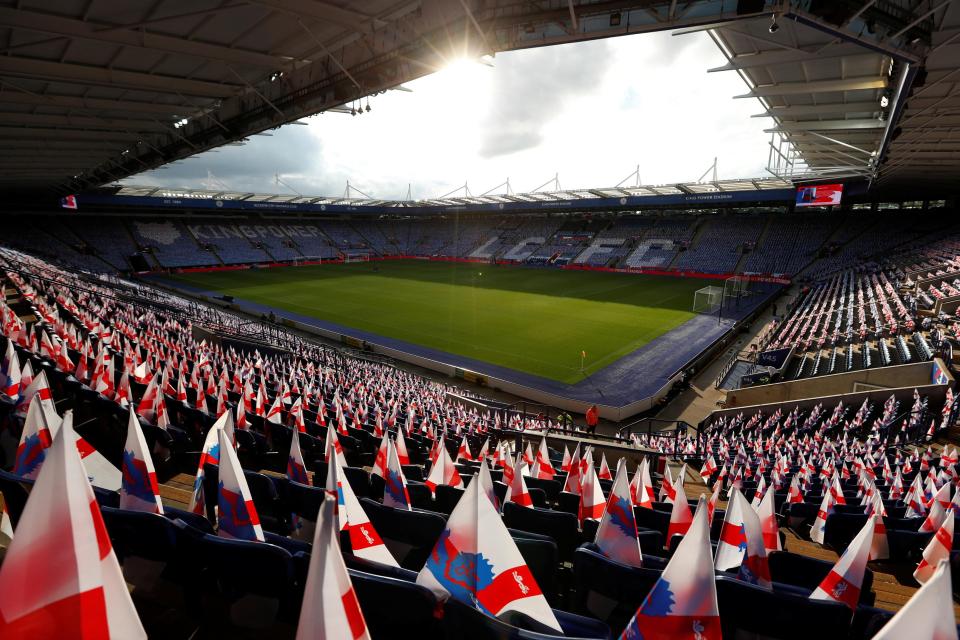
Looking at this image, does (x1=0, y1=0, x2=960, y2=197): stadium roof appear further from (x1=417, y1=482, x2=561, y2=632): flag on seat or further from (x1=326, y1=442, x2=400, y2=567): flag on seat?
(x1=417, y1=482, x2=561, y2=632): flag on seat

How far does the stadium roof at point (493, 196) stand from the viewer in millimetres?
49094

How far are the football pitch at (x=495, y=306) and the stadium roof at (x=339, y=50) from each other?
45.2 ft

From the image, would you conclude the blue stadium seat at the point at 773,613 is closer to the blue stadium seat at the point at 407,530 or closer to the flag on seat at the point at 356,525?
the blue stadium seat at the point at 407,530

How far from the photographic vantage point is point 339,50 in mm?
13945

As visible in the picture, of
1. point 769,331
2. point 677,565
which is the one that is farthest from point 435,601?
point 769,331

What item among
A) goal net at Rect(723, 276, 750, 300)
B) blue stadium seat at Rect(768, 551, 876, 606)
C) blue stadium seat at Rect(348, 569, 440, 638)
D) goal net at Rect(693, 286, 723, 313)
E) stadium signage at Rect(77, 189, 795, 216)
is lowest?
blue stadium seat at Rect(768, 551, 876, 606)

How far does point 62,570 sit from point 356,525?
5.84 ft

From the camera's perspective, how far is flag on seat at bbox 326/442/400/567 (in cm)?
336

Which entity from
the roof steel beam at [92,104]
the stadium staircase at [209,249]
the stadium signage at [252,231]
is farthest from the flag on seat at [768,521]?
the stadium signage at [252,231]

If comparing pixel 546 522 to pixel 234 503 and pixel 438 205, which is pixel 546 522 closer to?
pixel 234 503

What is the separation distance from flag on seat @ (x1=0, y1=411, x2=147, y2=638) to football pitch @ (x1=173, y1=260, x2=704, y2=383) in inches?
798

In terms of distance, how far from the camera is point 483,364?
76.2 feet

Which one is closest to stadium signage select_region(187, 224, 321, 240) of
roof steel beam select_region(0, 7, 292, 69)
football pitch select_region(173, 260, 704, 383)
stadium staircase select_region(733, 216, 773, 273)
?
football pitch select_region(173, 260, 704, 383)

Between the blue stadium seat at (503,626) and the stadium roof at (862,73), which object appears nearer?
the blue stadium seat at (503,626)
